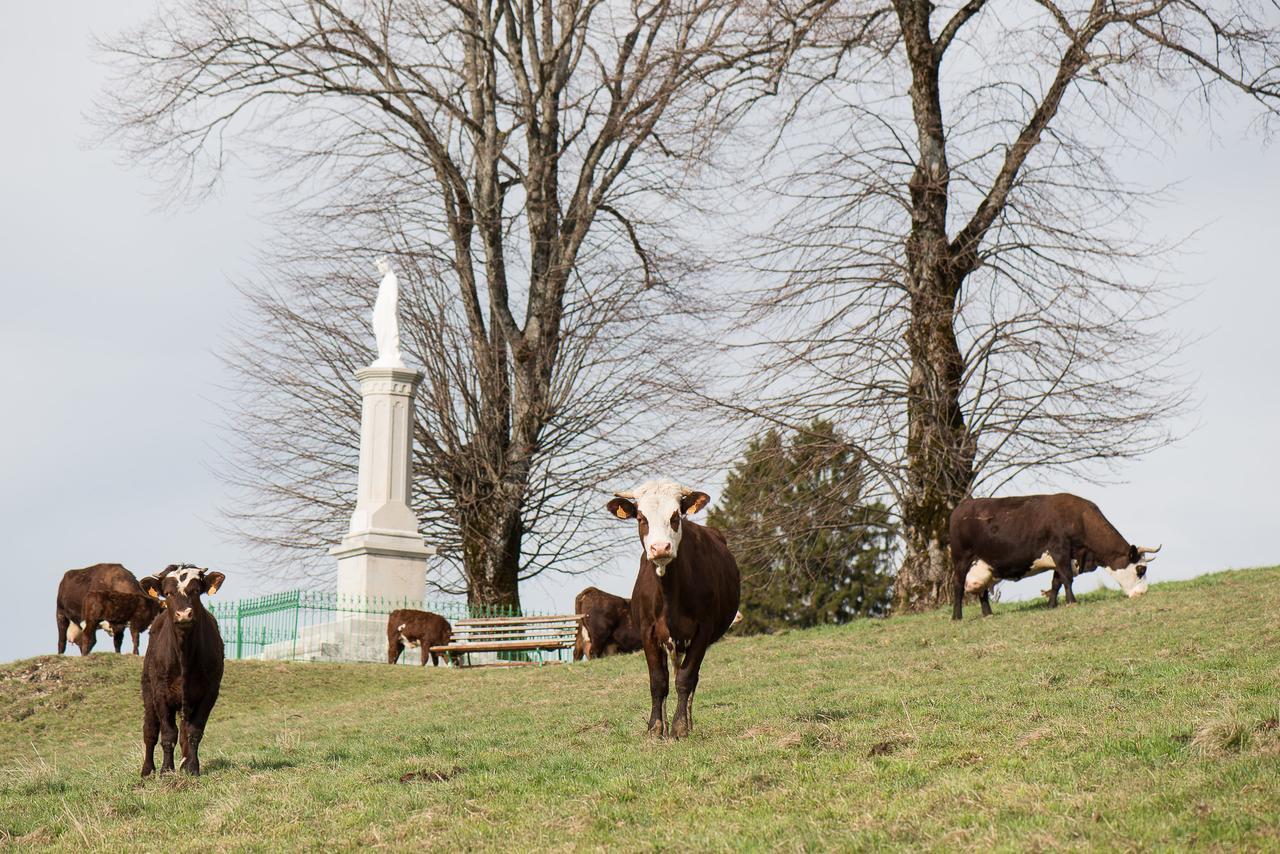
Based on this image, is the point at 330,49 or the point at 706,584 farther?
the point at 330,49

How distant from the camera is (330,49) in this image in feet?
→ 99.9

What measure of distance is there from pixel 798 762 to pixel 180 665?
4660 mm

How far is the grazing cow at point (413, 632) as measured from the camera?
25.5m

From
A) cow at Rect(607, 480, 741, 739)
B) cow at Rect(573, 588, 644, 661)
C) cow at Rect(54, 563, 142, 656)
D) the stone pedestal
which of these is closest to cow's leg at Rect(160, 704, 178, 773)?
cow at Rect(607, 480, 741, 739)

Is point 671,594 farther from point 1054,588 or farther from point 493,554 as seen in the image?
point 493,554

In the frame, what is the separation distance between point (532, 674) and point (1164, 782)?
1391 centimetres

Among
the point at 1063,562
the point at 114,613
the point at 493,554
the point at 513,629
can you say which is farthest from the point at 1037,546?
the point at 114,613

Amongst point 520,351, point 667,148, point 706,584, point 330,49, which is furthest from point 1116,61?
point 706,584

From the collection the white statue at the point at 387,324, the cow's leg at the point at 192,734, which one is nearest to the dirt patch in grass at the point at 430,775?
the cow's leg at the point at 192,734

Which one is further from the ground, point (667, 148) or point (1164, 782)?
point (667, 148)

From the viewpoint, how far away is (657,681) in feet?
33.6

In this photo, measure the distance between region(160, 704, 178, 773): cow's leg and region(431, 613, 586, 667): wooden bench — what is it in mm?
14327

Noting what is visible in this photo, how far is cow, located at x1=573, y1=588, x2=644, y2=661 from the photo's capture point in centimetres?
2408

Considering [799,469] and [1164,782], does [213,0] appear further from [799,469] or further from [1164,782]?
[1164,782]
